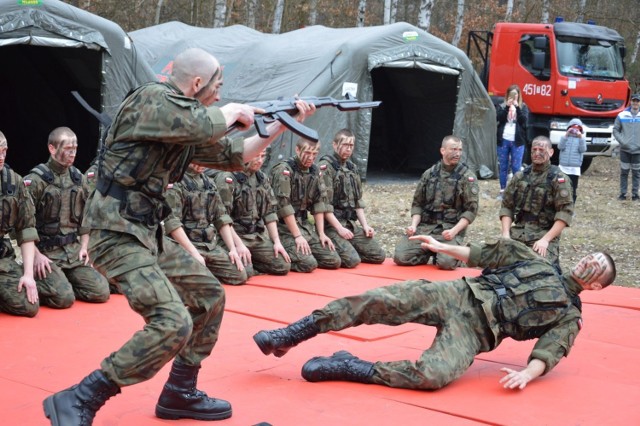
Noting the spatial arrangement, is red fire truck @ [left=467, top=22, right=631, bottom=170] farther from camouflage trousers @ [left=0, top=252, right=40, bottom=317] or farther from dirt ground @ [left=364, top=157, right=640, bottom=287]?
camouflage trousers @ [left=0, top=252, right=40, bottom=317]

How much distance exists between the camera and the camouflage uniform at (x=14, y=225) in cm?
587

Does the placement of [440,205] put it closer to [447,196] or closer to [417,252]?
[447,196]

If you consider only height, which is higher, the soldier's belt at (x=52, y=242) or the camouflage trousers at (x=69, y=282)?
the soldier's belt at (x=52, y=242)

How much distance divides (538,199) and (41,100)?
30.9 ft

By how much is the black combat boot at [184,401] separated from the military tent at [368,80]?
9.93 metres

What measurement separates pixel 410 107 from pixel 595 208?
5.22 meters

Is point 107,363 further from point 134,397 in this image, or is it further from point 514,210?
point 514,210

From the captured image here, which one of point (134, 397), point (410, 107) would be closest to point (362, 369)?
point (134, 397)

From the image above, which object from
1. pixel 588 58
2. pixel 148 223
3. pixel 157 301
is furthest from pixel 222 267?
pixel 588 58

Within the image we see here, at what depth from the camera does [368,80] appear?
1428 centimetres

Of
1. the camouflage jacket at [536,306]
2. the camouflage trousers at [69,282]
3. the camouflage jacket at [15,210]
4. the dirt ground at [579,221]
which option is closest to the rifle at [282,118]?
the camouflage jacket at [536,306]

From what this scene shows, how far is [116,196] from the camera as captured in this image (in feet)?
11.5

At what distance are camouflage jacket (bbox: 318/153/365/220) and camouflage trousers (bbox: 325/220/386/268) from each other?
0.20 m

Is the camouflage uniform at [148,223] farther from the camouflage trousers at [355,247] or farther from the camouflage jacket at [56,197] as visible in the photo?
the camouflage trousers at [355,247]
